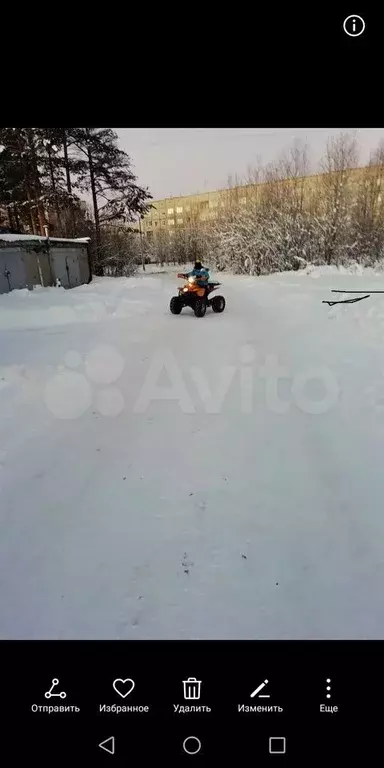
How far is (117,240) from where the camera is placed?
1.97m

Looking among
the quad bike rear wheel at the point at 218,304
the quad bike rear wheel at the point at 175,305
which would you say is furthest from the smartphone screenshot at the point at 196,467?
the quad bike rear wheel at the point at 218,304

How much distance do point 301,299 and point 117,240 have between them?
1.97m

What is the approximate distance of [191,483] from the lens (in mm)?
1757

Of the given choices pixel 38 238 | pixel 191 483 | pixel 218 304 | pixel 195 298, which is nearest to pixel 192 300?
pixel 195 298

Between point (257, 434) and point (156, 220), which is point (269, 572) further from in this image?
point (156, 220)
